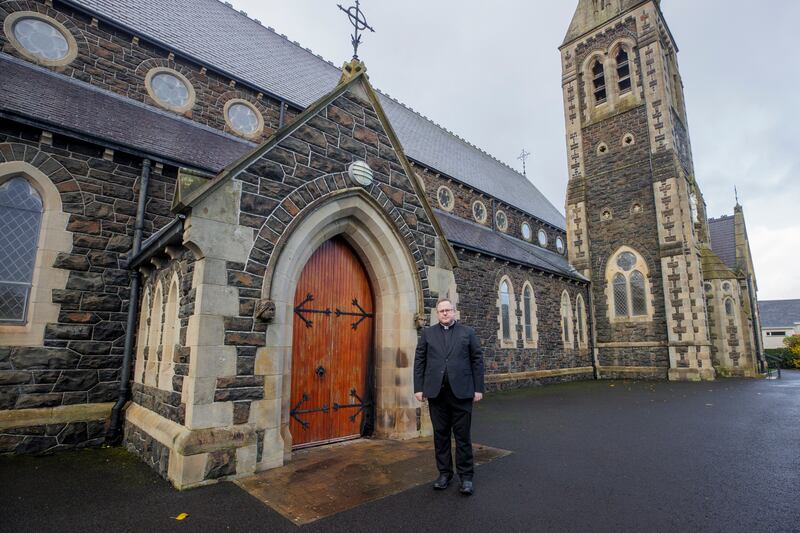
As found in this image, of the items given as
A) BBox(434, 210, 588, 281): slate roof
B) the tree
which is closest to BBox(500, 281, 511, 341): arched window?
BBox(434, 210, 588, 281): slate roof

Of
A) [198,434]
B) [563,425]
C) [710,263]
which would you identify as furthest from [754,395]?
[198,434]

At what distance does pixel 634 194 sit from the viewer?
2042cm

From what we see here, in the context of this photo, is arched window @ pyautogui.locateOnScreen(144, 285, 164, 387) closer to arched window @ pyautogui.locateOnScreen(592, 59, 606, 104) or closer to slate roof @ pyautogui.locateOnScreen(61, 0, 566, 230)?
slate roof @ pyautogui.locateOnScreen(61, 0, 566, 230)

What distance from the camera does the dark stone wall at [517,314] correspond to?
45.9 feet

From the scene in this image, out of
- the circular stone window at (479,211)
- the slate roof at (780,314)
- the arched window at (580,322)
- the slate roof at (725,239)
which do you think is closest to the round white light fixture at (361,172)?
the circular stone window at (479,211)

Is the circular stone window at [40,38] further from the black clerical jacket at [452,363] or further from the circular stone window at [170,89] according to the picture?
the black clerical jacket at [452,363]

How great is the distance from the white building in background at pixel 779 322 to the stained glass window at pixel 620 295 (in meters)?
45.6

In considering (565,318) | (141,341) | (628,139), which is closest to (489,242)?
(565,318)

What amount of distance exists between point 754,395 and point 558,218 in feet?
54.2

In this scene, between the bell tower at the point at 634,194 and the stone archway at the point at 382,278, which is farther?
the bell tower at the point at 634,194

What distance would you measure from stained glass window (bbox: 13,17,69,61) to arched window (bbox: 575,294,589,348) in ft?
64.9

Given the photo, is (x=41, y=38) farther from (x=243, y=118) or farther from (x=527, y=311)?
(x=527, y=311)

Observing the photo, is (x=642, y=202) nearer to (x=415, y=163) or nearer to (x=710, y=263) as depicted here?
(x=710, y=263)

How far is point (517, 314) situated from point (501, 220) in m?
5.91
